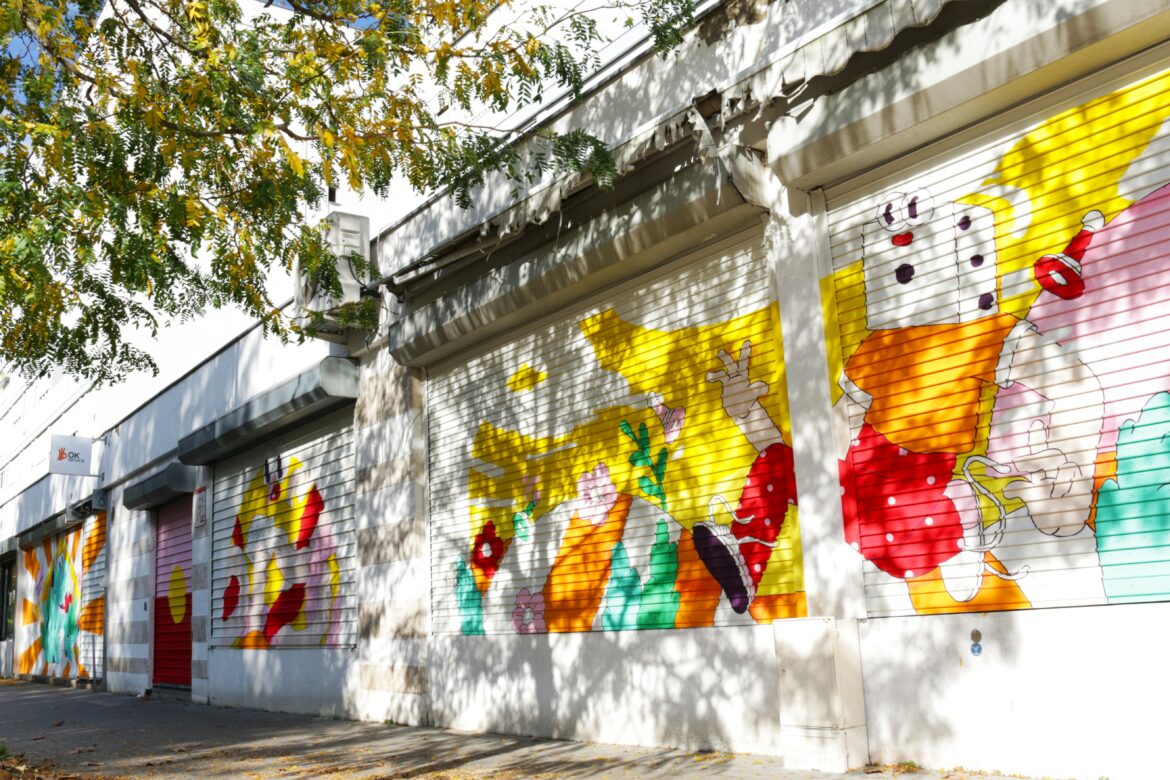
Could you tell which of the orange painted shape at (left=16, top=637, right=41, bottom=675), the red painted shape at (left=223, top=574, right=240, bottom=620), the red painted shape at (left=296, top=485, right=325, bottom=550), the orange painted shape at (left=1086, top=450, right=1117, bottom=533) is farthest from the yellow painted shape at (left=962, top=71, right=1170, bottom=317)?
the orange painted shape at (left=16, top=637, right=41, bottom=675)

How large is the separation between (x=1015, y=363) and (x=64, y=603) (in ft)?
76.4

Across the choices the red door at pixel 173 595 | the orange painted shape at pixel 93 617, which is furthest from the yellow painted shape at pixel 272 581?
the orange painted shape at pixel 93 617

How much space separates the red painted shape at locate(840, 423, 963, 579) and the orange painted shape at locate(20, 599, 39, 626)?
25.0 meters

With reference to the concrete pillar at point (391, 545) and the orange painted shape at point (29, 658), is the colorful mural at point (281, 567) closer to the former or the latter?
the concrete pillar at point (391, 545)

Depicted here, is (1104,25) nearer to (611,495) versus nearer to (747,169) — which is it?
(747,169)

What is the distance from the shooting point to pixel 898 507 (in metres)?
6.88

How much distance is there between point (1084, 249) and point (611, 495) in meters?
4.44

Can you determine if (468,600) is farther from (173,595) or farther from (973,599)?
(173,595)

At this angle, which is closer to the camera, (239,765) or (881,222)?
(881,222)

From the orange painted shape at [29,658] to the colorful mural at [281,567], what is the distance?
12811 mm

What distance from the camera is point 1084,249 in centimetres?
609

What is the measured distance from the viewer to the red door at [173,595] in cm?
1744

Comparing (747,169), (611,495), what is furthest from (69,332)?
(747,169)

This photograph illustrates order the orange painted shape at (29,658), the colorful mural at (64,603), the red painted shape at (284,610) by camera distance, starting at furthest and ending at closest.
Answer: the orange painted shape at (29,658) → the colorful mural at (64,603) → the red painted shape at (284,610)
